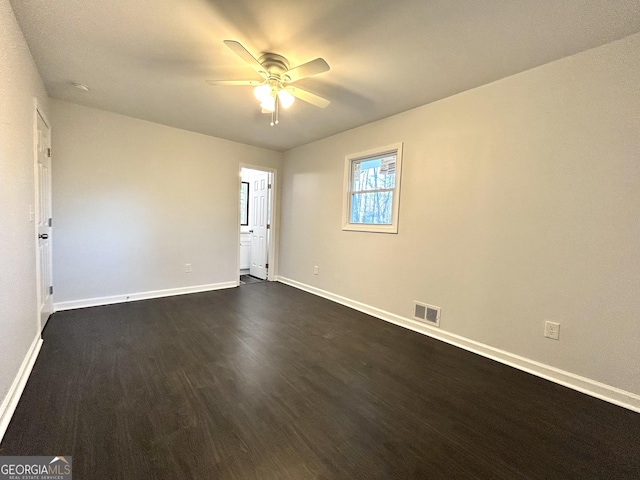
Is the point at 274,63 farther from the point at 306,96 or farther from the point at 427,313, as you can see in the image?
the point at 427,313

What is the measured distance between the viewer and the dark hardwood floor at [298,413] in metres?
1.32

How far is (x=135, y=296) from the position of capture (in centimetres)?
371

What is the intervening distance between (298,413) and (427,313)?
6.01ft

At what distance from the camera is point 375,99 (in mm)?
2814

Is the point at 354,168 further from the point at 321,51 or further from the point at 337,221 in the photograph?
the point at 321,51

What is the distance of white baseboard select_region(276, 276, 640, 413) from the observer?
186 centimetres

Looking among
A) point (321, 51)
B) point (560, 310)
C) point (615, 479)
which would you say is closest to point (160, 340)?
point (321, 51)

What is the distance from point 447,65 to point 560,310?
6.96ft

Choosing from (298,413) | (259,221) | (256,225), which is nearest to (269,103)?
(298,413)

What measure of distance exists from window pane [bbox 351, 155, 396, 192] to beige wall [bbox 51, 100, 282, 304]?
1.98 meters

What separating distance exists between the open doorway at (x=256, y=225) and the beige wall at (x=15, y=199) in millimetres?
2818

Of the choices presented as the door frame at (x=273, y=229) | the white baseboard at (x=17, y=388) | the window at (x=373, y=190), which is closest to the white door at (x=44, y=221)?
the white baseboard at (x=17, y=388)

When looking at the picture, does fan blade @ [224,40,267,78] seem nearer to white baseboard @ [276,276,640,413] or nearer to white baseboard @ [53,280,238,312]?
white baseboard @ [276,276,640,413]

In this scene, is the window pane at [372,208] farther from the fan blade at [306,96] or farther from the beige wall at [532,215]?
the fan blade at [306,96]
